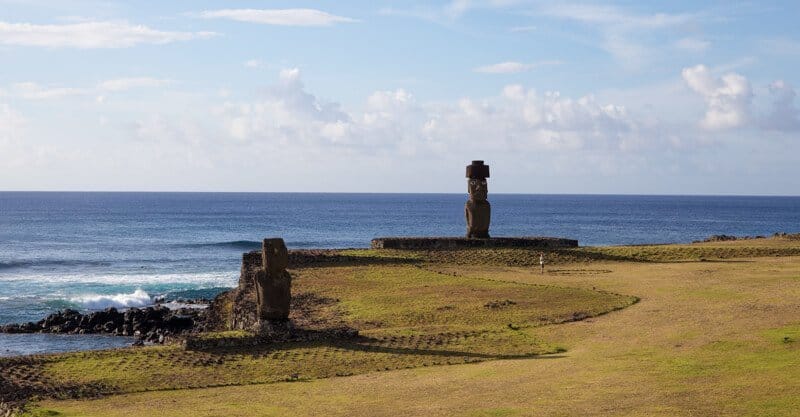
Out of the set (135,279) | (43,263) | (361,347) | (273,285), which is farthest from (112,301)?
(361,347)

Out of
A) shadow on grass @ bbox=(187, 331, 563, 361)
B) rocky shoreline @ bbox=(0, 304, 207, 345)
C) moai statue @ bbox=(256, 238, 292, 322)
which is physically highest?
moai statue @ bbox=(256, 238, 292, 322)

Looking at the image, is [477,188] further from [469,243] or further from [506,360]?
[506,360]

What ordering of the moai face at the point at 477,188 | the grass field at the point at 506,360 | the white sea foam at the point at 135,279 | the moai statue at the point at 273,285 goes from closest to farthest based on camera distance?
the grass field at the point at 506,360, the moai statue at the point at 273,285, the moai face at the point at 477,188, the white sea foam at the point at 135,279

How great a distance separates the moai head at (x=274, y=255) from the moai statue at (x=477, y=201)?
22931 mm

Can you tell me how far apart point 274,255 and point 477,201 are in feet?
79.8

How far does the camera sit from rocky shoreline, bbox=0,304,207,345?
4244 centimetres

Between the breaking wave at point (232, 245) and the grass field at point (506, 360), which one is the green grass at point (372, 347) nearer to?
the grass field at point (506, 360)

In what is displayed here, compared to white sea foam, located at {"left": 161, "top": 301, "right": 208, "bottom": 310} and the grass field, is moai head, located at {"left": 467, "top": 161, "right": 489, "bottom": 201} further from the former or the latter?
white sea foam, located at {"left": 161, "top": 301, "right": 208, "bottom": 310}

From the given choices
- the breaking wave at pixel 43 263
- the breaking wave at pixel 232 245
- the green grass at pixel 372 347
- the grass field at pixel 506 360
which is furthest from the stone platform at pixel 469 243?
the breaking wave at pixel 232 245

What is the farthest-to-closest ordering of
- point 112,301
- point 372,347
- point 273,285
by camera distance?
point 112,301 → point 273,285 → point 372,347

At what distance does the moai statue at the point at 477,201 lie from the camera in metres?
51.8

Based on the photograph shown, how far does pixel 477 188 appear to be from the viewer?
51.8 metres

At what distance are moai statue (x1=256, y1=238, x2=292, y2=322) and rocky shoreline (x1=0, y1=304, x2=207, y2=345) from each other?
12.4m

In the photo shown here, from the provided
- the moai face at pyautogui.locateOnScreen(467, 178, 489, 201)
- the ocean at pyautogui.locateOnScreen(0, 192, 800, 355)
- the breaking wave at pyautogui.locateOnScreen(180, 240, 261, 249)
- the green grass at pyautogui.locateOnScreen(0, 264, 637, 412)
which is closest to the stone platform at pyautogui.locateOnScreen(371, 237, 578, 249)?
the moai face at pyautogui.locateOnScreen(467, 178, 489, 201)
